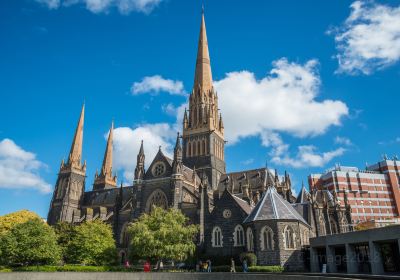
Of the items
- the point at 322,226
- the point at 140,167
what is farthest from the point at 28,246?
the point at 322,226

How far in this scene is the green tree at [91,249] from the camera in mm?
41062

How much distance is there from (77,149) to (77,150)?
0.30 meters

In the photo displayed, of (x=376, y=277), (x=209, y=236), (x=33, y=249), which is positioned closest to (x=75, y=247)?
(x=33, y=249)

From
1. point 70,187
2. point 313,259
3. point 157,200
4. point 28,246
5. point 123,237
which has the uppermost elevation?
point 70,187

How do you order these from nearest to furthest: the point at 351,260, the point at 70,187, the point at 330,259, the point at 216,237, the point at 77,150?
the point at 351,260 < the point at 330,259 < the point at 216,237 < the point at 70,187 < the point at 77,150

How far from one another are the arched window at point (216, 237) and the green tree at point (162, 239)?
93.7 inches

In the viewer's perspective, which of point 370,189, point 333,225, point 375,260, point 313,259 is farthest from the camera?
point 370,189

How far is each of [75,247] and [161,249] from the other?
42.0 feet

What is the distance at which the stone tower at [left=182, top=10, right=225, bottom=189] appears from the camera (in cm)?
6438

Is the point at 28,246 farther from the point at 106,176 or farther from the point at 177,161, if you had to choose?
the point at 106,176

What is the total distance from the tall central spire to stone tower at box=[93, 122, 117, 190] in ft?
106

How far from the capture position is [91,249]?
135ft

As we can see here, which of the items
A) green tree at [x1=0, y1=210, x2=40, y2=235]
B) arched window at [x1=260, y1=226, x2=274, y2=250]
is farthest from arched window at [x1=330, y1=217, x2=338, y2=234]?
green tree at [x1=0, y1=210, x2=40, y2=235]

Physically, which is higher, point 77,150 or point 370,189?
point 77,150
